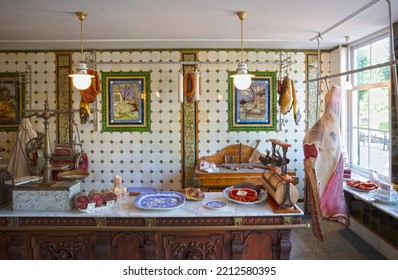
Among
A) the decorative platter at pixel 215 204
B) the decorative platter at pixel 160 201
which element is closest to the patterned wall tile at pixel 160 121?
the decorative platter at pixel 160 201

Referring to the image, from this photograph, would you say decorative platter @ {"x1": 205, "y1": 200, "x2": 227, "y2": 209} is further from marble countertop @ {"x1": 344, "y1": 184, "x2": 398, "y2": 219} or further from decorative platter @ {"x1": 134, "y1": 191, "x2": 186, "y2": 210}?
marble countertop @ {"x1": 344, "y1": 184, "x2": 398, "y2": 219}

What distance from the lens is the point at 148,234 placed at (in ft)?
7.80

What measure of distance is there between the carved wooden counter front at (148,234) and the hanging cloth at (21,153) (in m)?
2.32

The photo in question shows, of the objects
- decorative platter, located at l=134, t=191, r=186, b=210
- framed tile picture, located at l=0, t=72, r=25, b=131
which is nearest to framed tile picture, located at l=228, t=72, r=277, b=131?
decorative platter, located at l=134, t=191, r=186, b=210

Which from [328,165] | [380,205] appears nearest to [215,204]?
[328,165]

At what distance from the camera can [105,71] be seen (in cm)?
474

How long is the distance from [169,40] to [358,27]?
2221 mm

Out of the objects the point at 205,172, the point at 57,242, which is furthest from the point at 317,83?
the point at 57,242

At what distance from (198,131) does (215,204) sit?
Result: 2342mm

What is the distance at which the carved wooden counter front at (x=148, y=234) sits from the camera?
2346mm

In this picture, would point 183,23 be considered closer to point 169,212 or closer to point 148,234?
point 169,212

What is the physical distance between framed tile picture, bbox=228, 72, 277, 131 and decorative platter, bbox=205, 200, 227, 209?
7.59ft

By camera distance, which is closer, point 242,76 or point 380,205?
point 242,76

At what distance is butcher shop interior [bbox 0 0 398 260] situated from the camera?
2391mm
